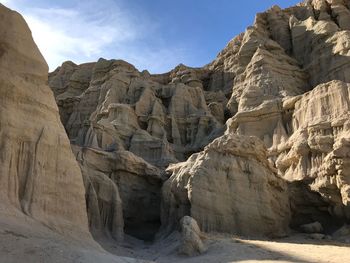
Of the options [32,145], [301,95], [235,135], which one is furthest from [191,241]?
[301,95]

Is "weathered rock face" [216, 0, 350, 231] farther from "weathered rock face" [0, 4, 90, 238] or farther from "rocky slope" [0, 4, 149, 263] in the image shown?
"weathered rock face" [0, 4, 90, 238]

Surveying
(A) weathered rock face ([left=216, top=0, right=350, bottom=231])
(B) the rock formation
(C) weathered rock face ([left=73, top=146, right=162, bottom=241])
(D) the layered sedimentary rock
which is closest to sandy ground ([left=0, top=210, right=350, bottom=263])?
(B) the rock formation

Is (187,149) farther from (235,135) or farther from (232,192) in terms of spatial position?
(232,192)

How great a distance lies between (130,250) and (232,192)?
20.5 feet

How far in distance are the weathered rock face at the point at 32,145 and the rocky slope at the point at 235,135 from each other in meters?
5.74

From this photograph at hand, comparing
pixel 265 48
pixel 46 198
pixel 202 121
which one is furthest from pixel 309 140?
pixel 265 48

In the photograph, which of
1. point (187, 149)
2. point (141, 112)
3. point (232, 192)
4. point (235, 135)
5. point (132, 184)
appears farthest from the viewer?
point (141, 112)

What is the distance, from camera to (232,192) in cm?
2405

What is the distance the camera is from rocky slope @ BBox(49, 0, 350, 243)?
79.2ft

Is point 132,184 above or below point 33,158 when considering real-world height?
above

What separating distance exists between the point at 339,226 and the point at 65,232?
1577 cm

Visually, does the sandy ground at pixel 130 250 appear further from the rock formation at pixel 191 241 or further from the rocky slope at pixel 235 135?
the rocky slope at pixel 235 135

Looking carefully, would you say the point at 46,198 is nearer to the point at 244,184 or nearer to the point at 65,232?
the point at 65,232

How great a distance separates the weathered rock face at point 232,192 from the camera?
2341 cm
